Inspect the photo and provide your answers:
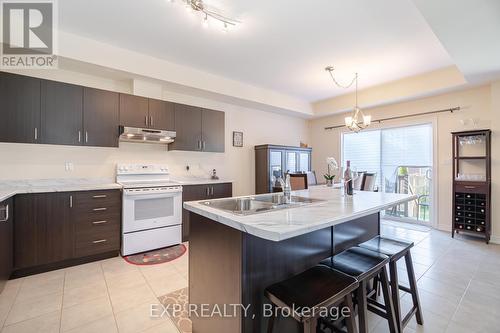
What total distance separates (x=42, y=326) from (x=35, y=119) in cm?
225

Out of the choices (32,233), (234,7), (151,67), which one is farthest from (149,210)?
(234,7)

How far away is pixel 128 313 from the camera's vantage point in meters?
1.91

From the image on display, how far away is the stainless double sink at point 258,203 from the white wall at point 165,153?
8.22 ft

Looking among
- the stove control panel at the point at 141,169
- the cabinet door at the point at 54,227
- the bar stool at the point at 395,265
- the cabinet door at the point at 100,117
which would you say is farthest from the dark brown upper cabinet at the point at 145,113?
the bar stool at the point at 395,265

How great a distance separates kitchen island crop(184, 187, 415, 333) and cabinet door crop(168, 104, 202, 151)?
2354 mm

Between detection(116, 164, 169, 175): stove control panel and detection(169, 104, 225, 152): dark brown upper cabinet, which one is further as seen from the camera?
detection(169, 104, 225, 152): dark brown upper cabinet

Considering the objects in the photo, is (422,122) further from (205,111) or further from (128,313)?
(128,313)

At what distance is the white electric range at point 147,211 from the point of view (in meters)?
3.04

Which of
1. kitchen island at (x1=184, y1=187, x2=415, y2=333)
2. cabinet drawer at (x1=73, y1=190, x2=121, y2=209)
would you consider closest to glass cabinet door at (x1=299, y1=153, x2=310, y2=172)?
kitchen island at (x1=184, y1=187, x2=415, y2=333)

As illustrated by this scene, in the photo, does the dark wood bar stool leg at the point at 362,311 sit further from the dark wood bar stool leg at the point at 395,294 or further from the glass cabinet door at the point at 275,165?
the glass cabinet door at the point at 275,165

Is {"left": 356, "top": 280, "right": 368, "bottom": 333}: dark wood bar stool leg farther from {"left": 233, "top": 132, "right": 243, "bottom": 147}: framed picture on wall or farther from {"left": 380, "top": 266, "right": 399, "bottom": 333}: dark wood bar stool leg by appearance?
{"left": 233, "top": 132, "right": 243, "bottom": 147}: framed picture on wall

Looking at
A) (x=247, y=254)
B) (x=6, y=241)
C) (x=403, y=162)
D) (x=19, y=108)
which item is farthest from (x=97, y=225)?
(x=403, y=162)

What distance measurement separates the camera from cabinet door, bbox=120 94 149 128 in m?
3.26

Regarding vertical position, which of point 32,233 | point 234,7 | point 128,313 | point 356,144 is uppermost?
point 234,7
